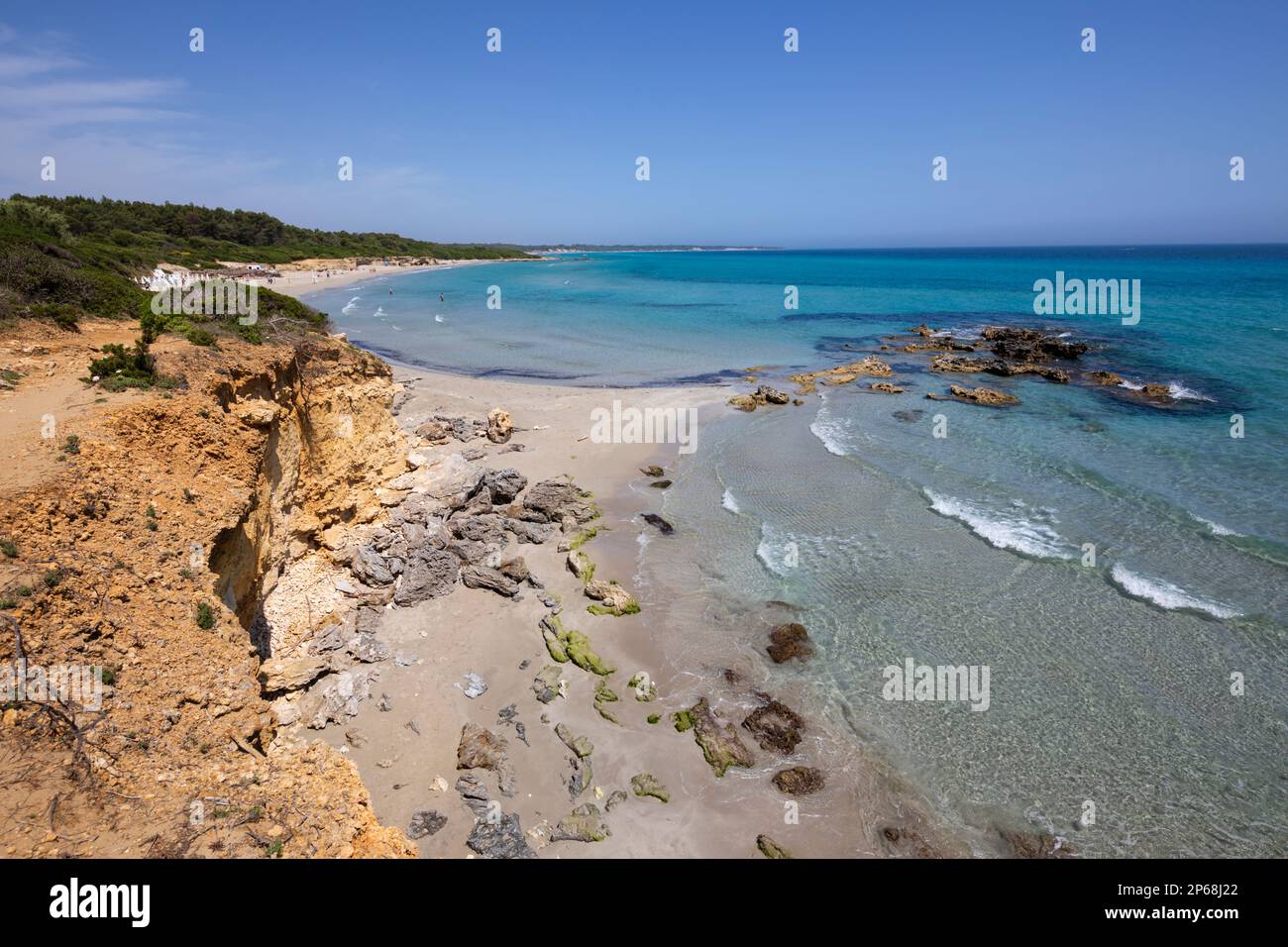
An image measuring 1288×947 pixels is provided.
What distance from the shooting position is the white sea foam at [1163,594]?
13.5 meters

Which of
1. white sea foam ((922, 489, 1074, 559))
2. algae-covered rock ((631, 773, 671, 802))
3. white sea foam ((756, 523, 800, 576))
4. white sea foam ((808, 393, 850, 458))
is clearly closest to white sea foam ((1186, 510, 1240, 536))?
white sea foam ((922, 489, 1074, 559))

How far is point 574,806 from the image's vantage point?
955 cm

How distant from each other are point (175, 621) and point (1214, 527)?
23.8m

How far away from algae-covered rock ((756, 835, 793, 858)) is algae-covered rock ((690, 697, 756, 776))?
132 cm

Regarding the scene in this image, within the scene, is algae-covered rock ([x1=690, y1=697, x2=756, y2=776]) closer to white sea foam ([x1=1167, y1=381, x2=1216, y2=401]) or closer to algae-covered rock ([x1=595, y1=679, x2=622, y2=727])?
algae-covered rock ([x1=595, y1=679, x2=622, y2=727])

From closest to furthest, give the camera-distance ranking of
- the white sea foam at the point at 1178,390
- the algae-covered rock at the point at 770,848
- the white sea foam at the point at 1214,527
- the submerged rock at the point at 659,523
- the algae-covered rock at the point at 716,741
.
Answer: the algae-covered rock at the point at 770,848, the algae-covered rock at the point at 716,741, the white sea foam at the point at 1214,527, the submerged rock at the point at 659,523, the white sea foam at the point at 1178,390

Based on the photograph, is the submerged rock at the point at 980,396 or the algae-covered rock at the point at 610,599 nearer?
the algae-covered rock at the point at 610,599

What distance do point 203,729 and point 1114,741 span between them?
13.9 m

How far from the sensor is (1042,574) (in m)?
15.1

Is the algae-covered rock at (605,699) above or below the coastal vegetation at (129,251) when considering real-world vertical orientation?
below

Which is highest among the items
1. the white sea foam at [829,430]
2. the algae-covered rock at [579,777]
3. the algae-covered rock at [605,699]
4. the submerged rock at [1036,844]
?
the white sea foam at [829,430]

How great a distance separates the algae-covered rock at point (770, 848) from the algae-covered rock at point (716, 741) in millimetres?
1318

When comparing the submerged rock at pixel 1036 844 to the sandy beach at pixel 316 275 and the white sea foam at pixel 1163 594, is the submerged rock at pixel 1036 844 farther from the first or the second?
the sandy beach at pixel 316 275

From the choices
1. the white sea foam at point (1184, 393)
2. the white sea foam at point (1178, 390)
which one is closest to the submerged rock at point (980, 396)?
the white sea foam at point (1178, 390)
